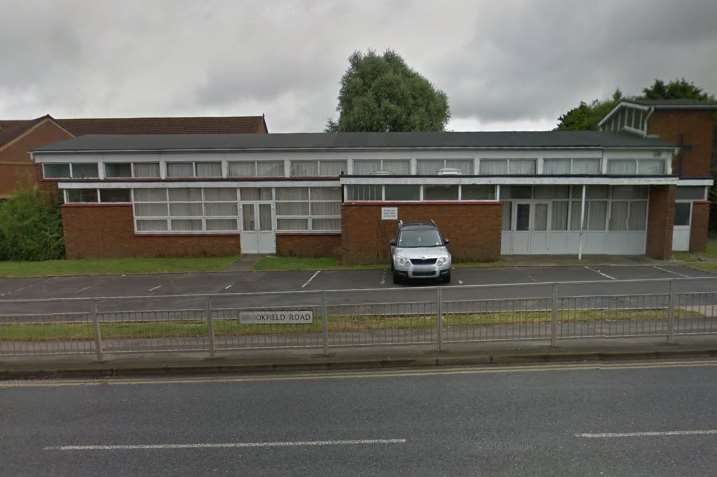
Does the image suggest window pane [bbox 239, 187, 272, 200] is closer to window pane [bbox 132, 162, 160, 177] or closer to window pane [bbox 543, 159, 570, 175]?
window pane [bbox 132, 162, 160, 177]

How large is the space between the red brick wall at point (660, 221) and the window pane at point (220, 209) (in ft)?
58.3

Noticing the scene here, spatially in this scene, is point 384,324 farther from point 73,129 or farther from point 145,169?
point 73,129

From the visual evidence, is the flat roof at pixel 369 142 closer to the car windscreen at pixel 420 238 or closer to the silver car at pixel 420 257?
the car windscreen at pixel 420 238

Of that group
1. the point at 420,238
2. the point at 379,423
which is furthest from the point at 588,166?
the point at 379,423

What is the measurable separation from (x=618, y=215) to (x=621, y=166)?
2321 mm

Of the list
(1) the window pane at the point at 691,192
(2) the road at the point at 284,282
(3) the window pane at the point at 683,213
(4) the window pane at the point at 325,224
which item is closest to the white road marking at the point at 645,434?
(2) the road at the point at 284,282

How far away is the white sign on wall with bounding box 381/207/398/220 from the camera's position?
620 inches

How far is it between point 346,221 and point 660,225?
12.4 meters

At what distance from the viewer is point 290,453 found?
3.77 meters

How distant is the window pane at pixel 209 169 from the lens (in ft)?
62.9

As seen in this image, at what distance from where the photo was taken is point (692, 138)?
18734mm

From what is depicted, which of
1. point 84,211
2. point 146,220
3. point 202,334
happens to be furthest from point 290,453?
point 84,211

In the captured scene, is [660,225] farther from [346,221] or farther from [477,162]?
[346,221]

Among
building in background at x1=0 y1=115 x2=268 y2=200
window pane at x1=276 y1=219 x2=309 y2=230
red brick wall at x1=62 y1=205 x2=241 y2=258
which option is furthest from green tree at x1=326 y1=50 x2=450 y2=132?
red brick wall at x1=62 y1=205 x2=241 y2=258
